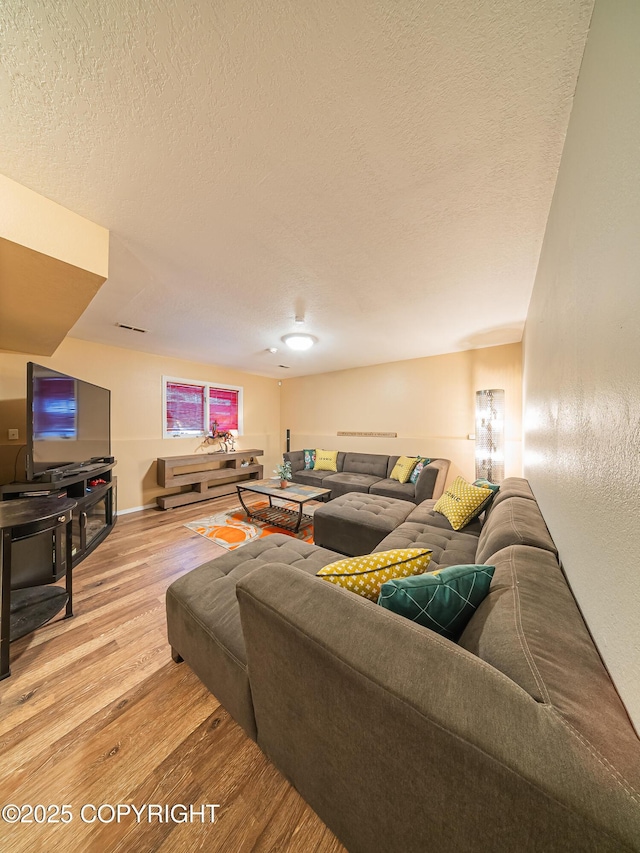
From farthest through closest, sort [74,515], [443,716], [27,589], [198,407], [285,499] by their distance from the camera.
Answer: [198,407]
[285,499]
[74,515]
[27,589]
[443,716]

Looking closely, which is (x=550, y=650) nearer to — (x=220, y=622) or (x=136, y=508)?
(x=220, y=622)

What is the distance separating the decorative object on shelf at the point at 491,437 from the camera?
11.5ft

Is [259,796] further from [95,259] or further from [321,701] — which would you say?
[95,259]

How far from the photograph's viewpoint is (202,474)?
15.1 ft

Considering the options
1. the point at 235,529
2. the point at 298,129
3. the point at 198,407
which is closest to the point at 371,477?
the point at 235,529

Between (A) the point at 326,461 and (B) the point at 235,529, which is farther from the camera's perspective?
(A) the point at 326,461

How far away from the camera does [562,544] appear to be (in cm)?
109

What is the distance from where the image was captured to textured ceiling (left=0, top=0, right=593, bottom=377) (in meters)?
0.76

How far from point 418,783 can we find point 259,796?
0.78m

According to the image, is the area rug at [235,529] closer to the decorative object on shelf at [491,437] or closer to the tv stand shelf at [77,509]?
the tv stand shelf at [77,509]

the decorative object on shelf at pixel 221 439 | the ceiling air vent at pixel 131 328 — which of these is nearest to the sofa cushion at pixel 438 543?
the ceiling air vent at pixel 131 328

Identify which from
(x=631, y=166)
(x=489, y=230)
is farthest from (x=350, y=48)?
(x=489, y=230)

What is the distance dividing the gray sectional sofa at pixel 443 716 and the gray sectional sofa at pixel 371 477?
269cm

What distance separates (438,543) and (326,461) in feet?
10.6
